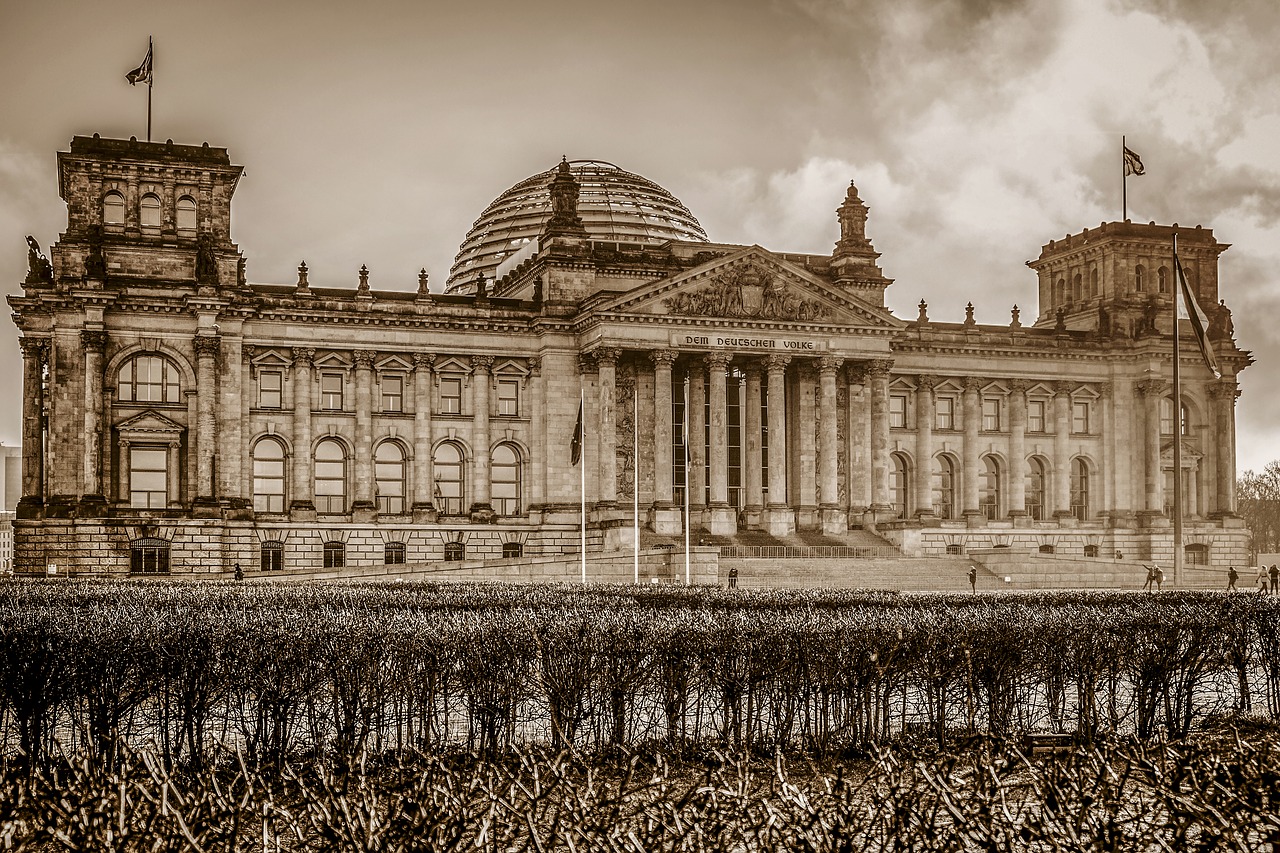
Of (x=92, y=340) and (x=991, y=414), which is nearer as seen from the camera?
(x=92, y=340)

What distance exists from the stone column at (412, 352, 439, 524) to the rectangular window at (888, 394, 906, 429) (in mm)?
28866

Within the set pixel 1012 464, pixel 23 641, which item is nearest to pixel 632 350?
pixel 1012 464

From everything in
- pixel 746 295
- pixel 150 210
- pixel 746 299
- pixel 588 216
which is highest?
pixel 588 216

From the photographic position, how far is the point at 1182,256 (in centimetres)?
10400

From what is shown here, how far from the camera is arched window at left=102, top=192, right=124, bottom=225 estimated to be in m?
79.5

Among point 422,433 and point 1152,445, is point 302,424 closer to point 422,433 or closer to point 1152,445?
point 422,433

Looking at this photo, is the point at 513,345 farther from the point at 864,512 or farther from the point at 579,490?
the point at 864,512

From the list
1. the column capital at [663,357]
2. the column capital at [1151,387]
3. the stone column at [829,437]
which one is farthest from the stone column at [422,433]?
the column capital at [1151,387]

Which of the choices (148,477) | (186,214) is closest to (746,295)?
(186,214)

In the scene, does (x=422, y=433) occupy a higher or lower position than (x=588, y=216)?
lower

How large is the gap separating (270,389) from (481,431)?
11.5 m

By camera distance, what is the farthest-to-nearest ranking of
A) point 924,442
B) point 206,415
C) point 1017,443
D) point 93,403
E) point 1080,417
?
1. point 1080,417
2. point 1017,443
3. point 924,442
4. point 206,415
5. point 93,403

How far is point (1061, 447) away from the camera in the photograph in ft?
321

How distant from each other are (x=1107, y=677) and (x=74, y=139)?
229 feet
